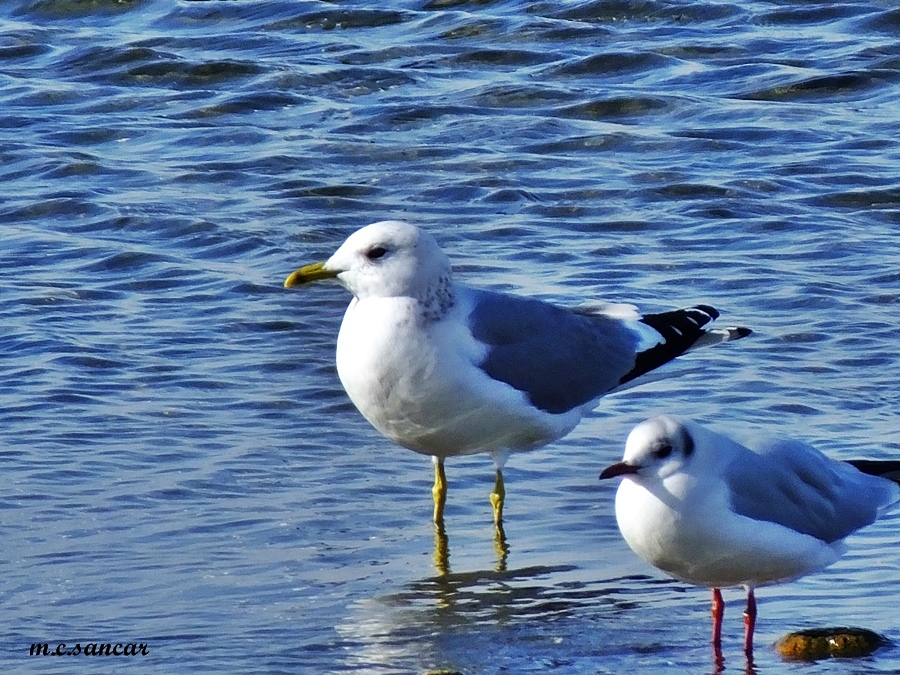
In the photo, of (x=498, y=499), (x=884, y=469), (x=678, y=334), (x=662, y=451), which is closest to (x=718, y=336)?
(x=678, y=334)

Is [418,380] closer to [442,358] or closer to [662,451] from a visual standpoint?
[442,358]

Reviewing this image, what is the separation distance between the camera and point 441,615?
18.6 ft

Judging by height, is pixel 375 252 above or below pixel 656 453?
above

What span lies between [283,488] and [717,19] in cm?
923

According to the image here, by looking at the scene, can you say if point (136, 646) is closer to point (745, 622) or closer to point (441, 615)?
point (441, 615)

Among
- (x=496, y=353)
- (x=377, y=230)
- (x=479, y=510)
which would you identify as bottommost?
(x=479, y=510)

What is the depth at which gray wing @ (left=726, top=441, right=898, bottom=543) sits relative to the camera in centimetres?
516

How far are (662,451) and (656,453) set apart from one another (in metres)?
0.02

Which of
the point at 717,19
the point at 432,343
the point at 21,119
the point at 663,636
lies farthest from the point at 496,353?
the point at 717,19

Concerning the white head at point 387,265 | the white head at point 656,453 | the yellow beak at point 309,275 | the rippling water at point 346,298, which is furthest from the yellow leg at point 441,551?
the white head at point 656,453

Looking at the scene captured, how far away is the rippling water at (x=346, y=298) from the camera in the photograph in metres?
5.66

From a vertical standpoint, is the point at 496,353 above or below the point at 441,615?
above

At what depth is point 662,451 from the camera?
16.2 ft

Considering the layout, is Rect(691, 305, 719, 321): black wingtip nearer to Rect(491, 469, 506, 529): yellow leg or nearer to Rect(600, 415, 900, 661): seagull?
Rect(491, 469, 506, 529): yellow leg
